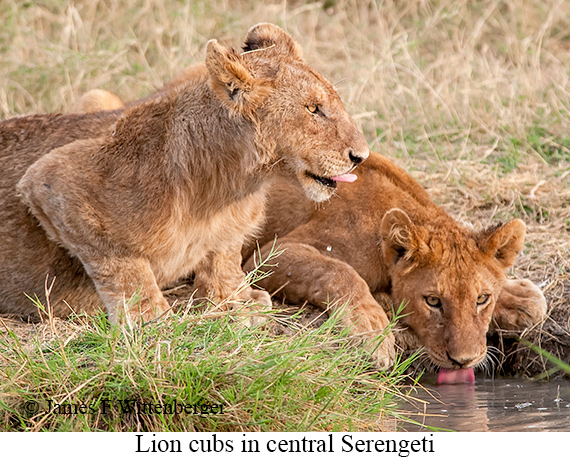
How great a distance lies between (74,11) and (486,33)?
501 centimetres

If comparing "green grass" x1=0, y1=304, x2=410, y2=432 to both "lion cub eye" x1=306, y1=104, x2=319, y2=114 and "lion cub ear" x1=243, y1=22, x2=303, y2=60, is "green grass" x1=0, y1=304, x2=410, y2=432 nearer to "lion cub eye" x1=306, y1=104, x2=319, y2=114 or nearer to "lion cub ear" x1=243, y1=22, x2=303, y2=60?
"lion cub eye" x1=306, y1=104, x2=319, y2=114

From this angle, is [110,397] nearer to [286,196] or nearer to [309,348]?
[309,348]

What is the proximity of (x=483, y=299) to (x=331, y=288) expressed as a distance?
2.84 feet

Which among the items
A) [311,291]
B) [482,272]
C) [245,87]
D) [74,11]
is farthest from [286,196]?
[74,11]

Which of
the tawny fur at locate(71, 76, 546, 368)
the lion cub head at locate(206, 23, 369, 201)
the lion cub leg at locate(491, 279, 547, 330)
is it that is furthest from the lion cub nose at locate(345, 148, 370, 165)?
the lion cub leg at locate(491, 279, 547, 330)

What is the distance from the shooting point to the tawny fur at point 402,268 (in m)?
5.27

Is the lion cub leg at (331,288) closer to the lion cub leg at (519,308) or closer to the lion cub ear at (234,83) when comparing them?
the lion cub leg at (519,308)

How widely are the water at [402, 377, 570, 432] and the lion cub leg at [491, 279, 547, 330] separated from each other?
340mm

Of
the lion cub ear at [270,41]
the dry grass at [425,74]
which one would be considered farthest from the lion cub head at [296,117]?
the dry grass at [425,74]

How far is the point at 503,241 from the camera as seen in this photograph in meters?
5.49

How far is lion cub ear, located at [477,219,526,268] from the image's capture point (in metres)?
5.45

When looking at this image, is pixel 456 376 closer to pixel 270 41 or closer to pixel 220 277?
pixel 220 277
